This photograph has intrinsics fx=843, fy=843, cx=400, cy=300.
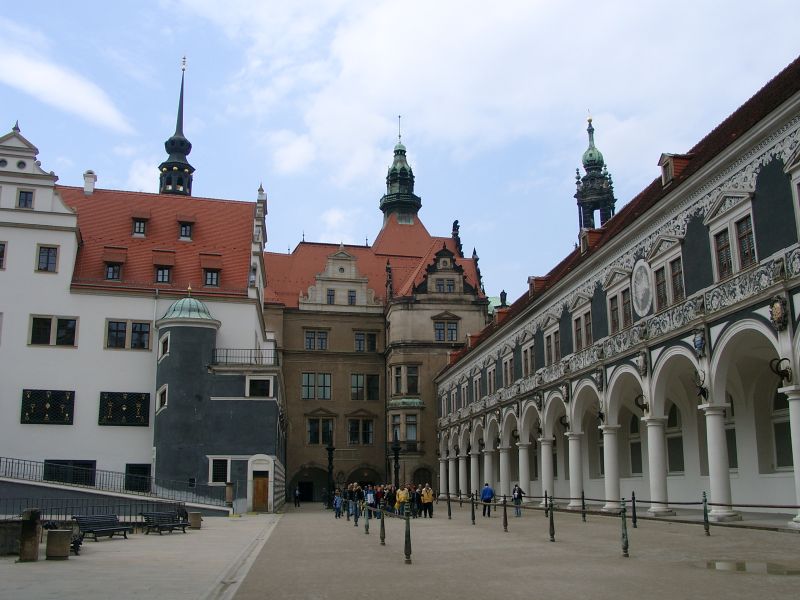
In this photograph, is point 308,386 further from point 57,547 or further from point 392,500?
point 57,547

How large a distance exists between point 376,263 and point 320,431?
17.0 m

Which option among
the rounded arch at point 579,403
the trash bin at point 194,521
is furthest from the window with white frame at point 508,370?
the trash bin at point 194,521

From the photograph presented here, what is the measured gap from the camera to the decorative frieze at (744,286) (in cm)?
2044

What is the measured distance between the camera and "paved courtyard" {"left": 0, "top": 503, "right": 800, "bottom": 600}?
→ 11.9 m

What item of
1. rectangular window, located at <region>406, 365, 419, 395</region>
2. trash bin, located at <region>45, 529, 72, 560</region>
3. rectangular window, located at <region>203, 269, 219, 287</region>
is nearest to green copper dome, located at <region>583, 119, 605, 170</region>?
rectangular window, located at <region>406, 365, 419, 395</region>

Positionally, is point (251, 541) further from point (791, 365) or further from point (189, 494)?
point (189, 494)

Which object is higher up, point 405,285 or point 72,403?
A: point 405,285

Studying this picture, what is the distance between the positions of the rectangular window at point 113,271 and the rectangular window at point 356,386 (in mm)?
25238

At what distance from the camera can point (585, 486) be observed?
39.2m

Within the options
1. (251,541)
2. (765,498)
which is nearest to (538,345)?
(765,498)

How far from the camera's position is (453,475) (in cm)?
5812

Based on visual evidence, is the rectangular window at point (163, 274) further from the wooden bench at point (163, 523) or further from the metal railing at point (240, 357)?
the wooden bench at point (163, 523)

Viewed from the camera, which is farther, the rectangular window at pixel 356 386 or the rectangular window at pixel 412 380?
the rectangular window at pixel 356 386

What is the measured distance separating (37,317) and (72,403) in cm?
488
